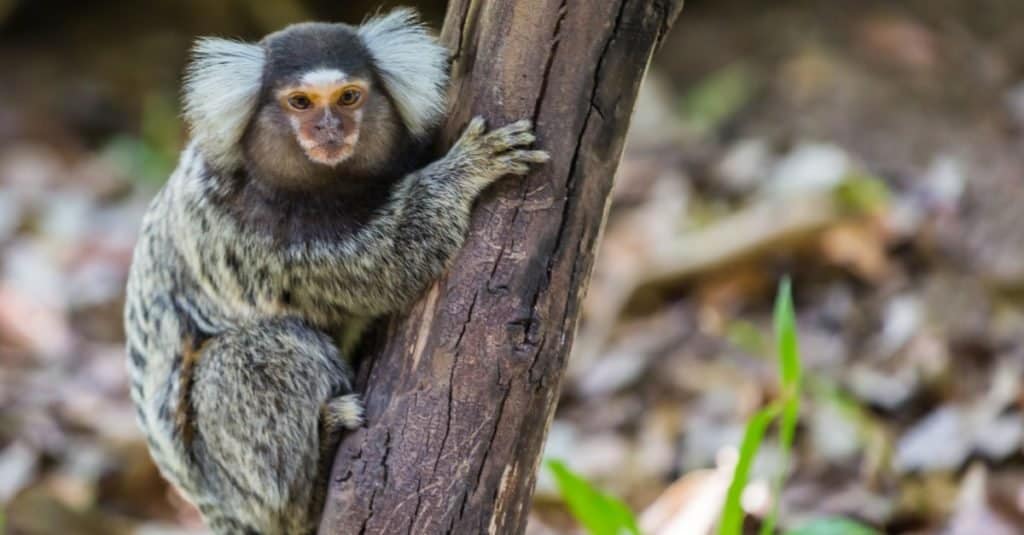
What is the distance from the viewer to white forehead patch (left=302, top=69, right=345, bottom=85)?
3.32 m

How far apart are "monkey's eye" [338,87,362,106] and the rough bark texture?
47 cm

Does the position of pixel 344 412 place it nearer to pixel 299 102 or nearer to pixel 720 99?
pixel 299 102

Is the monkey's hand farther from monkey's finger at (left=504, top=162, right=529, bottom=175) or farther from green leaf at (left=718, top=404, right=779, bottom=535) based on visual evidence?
green leaf at (left=718, top=404, right=779, bottom=535)

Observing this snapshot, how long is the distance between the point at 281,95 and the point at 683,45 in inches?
183

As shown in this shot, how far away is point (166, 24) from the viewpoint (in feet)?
28.8

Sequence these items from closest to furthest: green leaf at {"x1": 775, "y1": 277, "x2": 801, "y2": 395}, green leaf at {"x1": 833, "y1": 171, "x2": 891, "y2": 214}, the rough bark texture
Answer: the rough bark texture, green leaf at {"x1": 775, "y1": 277, "x2": 801, "y2": 395}, green leaf at {"x1": 833, "y1": 171, "x2": 891, "y2": 214}

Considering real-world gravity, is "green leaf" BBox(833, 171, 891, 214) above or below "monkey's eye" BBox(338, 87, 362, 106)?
above

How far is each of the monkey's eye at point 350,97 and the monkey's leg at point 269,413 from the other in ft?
2.00

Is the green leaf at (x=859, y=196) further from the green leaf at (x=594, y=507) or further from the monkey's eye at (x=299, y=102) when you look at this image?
the monkey's eye at (x=299, y=102)

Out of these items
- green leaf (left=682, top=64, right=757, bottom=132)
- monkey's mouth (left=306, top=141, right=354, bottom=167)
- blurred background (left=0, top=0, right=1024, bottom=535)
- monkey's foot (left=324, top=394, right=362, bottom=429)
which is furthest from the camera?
green leaf (left=682, top=64, right=757, bottom=132)

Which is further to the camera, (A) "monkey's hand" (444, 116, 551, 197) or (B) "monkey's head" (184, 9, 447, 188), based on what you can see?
(B) "monkey's head" (184, 9, 447, 188)

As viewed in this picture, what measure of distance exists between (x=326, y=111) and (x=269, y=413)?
31.9 inches

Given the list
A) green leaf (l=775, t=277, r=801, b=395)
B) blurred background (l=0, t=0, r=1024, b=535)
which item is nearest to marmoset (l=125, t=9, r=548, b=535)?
green leaf (l=775, t=277, r=801, b=395)

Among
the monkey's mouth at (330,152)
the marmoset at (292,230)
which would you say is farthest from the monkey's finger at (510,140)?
the monkey's mouth at (330,152)
